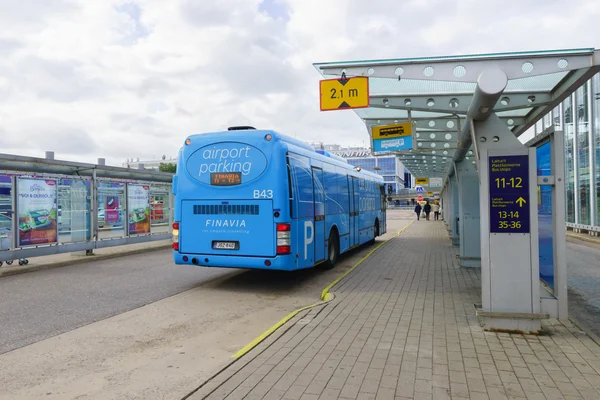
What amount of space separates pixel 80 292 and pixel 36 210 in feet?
14.5

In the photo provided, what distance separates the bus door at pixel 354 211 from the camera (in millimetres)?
12062

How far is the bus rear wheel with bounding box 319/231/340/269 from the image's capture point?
1011 cm

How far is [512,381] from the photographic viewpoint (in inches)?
144

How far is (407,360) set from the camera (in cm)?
418

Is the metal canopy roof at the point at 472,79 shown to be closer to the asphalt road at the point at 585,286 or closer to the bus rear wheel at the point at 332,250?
the asphalt road at the point at 585,286

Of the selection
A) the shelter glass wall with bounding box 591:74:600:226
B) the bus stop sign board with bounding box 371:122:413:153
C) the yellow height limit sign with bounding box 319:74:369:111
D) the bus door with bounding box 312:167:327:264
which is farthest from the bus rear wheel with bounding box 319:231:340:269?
the shelter glass wall with bounding box 591:74:600:226

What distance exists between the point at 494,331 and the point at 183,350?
12.0 ft

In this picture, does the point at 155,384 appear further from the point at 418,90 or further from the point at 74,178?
the point at 74,178

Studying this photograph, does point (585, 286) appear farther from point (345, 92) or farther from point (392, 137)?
point (345, 92)

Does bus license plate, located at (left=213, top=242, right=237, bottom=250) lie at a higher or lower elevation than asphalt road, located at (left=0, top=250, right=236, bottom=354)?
higher

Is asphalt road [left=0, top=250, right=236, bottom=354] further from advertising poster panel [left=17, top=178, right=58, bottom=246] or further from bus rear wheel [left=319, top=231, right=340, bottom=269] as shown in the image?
bus rear wheel [left=319, top=231, right=340, bottom=269]

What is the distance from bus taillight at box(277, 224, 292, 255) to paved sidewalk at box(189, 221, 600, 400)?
1.39 meters

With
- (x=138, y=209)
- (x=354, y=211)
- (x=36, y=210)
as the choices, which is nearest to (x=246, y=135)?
(x=354, y=211)

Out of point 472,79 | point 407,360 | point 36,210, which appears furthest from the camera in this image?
point 36,210
